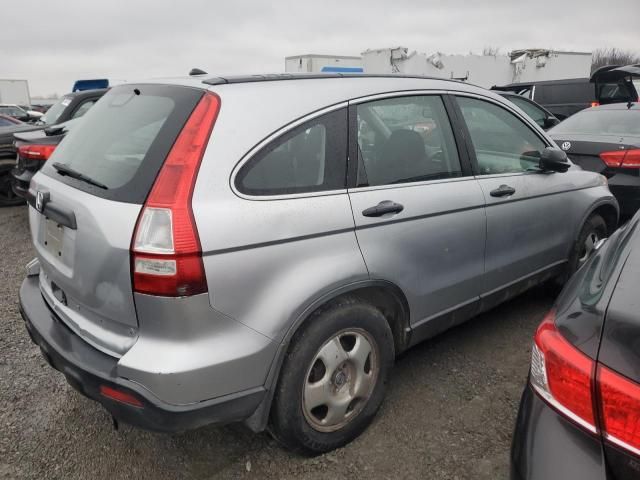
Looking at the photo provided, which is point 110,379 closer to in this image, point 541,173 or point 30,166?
point 541,173

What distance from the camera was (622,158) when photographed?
4.59 meters

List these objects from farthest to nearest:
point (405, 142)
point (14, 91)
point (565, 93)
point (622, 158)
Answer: point (14, 91), point (565, 93), point (622, 158), point (405, 142)

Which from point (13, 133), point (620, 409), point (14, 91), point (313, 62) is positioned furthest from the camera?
point (14, 91)

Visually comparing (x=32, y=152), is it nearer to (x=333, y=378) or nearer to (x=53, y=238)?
(x=53, y=238)

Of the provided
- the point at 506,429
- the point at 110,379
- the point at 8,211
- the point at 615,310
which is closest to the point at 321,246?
the point at 110,379

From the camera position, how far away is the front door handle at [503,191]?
112 inches

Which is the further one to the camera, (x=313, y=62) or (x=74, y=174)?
(x=313, y=62)

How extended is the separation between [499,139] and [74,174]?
2475mm

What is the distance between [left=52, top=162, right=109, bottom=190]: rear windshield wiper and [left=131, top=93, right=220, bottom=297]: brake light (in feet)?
1.16

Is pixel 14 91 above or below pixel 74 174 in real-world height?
below

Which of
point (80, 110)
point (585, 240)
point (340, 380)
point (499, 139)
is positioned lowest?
point (340, 380)

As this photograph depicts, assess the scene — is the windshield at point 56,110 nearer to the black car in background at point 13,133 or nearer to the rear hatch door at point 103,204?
the black car in background at point 13,133

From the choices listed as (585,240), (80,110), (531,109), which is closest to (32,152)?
(80,110)

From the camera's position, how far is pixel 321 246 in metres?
2.01
